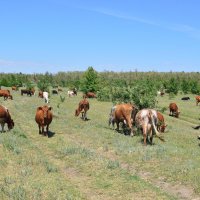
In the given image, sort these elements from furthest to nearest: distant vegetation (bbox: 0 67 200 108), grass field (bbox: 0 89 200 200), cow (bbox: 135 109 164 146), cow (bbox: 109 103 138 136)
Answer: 1. distant vegetation (bbox: 0 67 200 108)
2. cow (bbox: 109 103 138 136)
3. cow (bbox: 135 109 164 146)
4. grass field (bbox: 0 89 200 200)

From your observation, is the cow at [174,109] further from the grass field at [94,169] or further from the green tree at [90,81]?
the green tree at [90,81]

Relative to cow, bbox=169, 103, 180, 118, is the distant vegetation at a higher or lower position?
higher

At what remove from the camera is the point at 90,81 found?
79.1 m

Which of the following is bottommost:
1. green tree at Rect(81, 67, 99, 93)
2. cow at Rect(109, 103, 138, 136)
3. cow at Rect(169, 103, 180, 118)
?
cow at Rect(169, 103, 180, 118)

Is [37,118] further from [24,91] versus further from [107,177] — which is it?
[24,91]

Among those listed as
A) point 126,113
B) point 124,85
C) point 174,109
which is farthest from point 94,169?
point 174,109

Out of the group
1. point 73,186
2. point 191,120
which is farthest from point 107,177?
point 191,120

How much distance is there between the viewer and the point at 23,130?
86.2 ft

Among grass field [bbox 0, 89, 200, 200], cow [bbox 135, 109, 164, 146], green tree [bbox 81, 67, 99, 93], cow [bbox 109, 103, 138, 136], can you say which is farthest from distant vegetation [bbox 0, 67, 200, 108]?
cow [bbox 135, 109, 164, 146]

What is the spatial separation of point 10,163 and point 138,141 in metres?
8.71

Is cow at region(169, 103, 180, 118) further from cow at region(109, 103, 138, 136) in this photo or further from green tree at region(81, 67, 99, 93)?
green tree at region(81, 67, 99, 93)

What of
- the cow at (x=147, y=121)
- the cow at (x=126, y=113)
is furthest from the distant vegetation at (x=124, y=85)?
the cow at (x=147, y=121)

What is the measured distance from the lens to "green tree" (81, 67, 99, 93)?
78.2 m

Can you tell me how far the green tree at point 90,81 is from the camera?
78.2 metres
